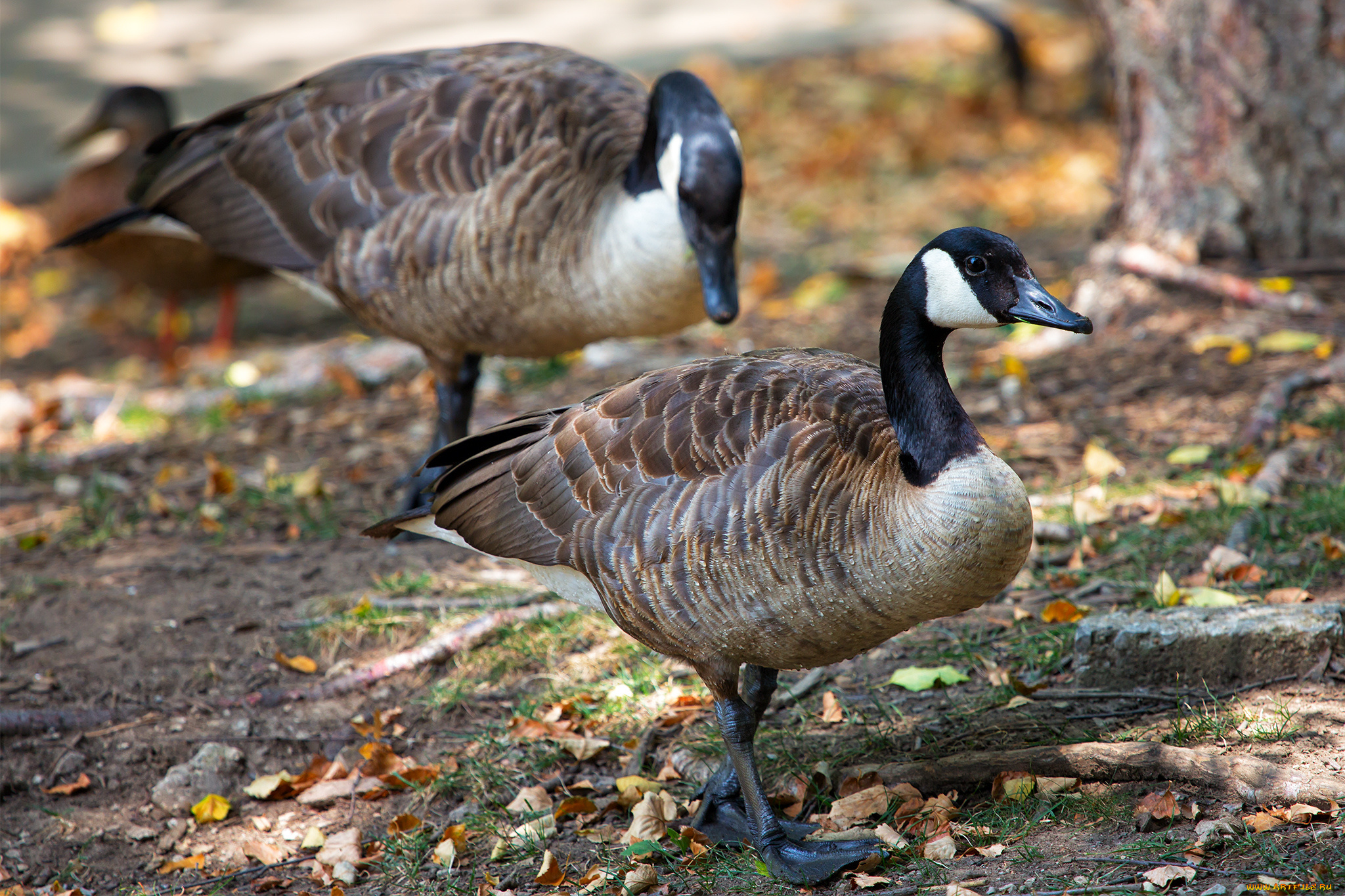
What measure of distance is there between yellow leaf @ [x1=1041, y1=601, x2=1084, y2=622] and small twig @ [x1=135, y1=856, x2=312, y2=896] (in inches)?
96.1

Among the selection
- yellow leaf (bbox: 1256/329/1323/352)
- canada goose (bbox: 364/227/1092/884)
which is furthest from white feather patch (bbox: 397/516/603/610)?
yellow leaf (bbox: 1256/329/1323/352)

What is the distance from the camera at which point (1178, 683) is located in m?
3.42

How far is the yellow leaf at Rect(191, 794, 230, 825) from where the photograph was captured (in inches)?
143

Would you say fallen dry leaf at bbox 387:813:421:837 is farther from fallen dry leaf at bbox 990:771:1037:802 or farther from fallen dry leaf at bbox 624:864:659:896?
fallen dry leaf at bbox 990:771:1037:802

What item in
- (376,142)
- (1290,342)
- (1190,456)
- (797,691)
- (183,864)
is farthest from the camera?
(1290,342)

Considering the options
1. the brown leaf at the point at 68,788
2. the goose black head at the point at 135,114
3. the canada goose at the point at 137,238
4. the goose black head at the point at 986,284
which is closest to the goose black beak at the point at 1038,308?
the goose black head at the point at 986,284

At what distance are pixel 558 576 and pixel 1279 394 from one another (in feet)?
10.7

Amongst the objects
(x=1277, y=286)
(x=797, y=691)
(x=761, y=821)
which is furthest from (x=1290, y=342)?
(x=761, y=821)

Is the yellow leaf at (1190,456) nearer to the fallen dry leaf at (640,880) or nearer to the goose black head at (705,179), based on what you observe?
the goose black head at (705,179)

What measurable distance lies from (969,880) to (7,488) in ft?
16.6

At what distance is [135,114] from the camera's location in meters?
7.95

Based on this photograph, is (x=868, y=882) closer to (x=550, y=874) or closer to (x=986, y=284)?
(x=550, y=874)

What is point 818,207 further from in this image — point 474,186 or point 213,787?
point 213,787

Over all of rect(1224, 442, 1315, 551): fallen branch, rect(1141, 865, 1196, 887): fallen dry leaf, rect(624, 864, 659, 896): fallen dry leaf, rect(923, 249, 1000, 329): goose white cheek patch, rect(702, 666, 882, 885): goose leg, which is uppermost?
rect(923, 249, 1000, 329): goose white cheek patch
